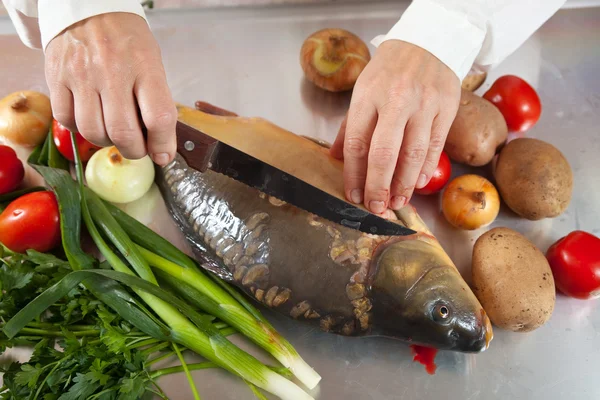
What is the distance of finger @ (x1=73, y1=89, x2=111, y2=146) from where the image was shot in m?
0.87

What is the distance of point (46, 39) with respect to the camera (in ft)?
3.11

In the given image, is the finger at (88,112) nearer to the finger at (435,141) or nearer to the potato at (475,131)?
the finger at (435,141)

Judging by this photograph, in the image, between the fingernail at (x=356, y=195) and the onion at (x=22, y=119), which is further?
the onion at (x=22, y=119)

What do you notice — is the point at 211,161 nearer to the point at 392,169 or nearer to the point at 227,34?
the point at 392,169

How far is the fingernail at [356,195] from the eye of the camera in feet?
3.51

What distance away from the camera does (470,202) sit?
125 cm

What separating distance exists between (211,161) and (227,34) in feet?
2.82

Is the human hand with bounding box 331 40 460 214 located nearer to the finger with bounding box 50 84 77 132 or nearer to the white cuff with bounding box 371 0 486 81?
the white cuff with bounding box 371 0 486 81

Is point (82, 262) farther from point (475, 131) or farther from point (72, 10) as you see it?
point (475, 131)

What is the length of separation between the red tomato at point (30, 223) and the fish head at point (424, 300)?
77 cm

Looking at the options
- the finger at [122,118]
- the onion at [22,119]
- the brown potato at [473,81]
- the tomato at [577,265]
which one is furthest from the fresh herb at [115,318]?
the brown potato at [473,81]

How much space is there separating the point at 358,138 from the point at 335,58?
21.2 inches

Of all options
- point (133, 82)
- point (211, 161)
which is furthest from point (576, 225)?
point (133, 82)

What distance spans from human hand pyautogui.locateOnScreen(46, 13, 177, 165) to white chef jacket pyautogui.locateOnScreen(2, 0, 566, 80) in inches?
1.2
